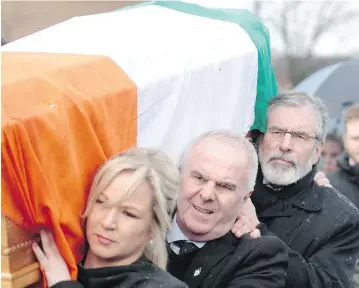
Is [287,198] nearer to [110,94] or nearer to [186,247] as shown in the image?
[186,247]

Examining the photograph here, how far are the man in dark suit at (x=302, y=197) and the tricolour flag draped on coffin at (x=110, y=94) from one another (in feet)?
0.42

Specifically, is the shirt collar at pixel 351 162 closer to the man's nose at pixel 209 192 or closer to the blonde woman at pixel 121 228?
the man's nose at pixel 209 192

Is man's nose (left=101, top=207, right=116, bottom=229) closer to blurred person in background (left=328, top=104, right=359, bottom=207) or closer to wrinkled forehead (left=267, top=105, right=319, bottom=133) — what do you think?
wrinkled forehead (left=267, top=105, right=319, bottom=133)

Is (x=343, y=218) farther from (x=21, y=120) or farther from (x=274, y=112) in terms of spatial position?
(x=21, y=120)

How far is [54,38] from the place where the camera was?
9.00 feet

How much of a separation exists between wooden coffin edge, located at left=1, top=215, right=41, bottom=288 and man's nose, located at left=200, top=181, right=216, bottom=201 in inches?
27.5

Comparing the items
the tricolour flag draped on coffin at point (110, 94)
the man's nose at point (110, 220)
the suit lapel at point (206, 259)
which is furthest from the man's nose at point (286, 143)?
the man's nose at point (110, 220)

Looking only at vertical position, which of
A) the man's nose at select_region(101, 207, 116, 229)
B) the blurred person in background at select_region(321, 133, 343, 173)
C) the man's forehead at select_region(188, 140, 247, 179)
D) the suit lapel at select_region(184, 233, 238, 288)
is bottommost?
the blurred person in background at select_region(321, 133, 343, 173)

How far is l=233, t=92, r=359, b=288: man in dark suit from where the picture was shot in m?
3.33

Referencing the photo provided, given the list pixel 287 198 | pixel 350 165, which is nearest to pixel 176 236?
pixel 287 198

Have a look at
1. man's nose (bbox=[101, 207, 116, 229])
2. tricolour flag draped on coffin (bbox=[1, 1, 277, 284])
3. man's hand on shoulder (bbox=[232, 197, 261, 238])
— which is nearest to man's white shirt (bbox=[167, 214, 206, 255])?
man's hand on shoulder (bbox=[232, 197, 261, 238])

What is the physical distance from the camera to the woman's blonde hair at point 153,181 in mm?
2225

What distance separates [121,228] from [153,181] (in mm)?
191

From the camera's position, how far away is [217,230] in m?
2.73
